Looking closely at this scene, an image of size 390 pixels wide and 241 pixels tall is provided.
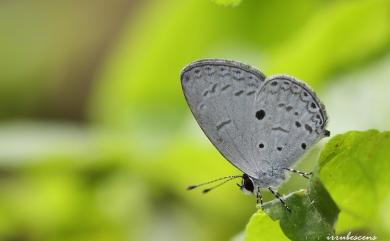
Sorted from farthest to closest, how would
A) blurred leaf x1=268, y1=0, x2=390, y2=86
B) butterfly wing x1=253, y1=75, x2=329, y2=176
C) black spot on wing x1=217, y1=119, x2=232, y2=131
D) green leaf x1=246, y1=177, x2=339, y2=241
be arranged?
blurred leaf x1=268, y1=0, x2=390, y2=86 → black spot on wing x1=217, y1=119, x2=232, y2=131 → butterfly wing x1=253, y1=75, x2=329, y2=176 → green leaf x1=246, y1=177, x2=339, y2=241

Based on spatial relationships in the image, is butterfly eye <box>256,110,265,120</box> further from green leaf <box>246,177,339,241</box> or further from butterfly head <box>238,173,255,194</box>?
green leaf <box>246,177,339,241</box>

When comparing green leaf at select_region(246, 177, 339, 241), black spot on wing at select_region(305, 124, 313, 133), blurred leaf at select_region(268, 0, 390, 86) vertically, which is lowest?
green leaf at select_region(246, 177, 339, 241)

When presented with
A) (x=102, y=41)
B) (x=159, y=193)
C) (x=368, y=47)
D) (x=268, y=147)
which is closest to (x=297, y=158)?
(x=268, y=147)

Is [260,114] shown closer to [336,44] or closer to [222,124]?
[222,124]

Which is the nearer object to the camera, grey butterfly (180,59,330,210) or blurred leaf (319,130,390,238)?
blurred leaf (319,130,390,238)

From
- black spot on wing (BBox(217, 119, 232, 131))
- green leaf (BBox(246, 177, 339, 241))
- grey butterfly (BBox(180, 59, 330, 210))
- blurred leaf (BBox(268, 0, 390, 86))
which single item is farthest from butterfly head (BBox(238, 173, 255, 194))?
blurred leaf (BBox(268, 0, 390, 86))

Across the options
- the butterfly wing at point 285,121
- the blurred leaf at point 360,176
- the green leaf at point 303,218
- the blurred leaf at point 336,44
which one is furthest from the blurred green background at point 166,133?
the green leaf at point 303,218

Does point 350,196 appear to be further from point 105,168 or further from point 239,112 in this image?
point 105,168

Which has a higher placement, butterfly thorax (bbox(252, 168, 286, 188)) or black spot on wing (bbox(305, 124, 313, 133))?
black spot on wing (bbox(305, 124, 313, 133))

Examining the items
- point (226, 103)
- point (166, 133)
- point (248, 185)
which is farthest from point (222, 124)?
point (166, 133)

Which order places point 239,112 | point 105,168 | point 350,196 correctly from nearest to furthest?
point 350,196 → point 239,112 → point 105,168
